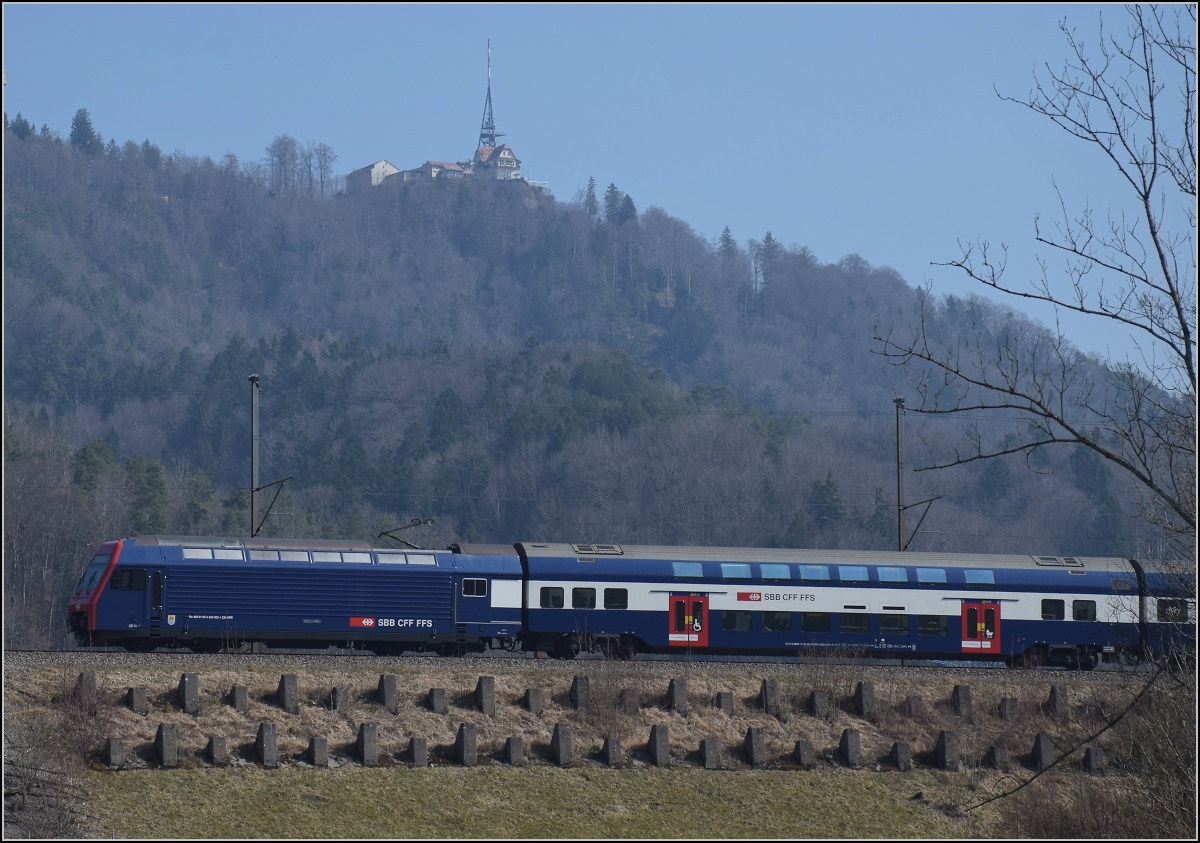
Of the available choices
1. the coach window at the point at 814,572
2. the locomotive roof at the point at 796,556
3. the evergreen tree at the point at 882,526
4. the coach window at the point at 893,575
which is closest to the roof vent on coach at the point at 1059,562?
the locomotive roof at the point at 796,556

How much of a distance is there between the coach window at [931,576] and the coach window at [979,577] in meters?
0.77

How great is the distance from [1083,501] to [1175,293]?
16718cm

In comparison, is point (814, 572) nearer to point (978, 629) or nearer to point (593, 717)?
point (978, 629)

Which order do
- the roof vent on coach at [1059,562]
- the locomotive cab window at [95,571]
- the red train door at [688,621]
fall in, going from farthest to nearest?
the roof vent on coach at [1059,562] → the red train door at [688,621] → the locomotive cab window at [95,571]

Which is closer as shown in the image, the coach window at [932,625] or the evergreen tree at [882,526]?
the coach window at [932,625]

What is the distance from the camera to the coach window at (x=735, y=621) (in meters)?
44.1

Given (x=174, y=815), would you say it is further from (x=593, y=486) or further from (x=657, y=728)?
(x=593, y=486)

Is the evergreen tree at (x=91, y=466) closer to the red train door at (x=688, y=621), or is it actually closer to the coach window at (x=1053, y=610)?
the red train door at (x=688, y=621)

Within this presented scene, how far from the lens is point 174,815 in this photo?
2950 centimetres

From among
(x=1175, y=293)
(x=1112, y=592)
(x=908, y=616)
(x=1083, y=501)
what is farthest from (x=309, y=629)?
(x=1083, y=501)

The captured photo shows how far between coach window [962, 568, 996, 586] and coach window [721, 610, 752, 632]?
6917 mm

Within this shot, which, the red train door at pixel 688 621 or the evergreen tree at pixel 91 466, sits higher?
the evergreen tree at pixel 91 466

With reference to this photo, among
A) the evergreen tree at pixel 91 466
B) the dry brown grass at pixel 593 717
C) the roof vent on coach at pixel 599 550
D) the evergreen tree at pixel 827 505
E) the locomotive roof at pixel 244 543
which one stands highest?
the evergreen tree at pixel 91 466

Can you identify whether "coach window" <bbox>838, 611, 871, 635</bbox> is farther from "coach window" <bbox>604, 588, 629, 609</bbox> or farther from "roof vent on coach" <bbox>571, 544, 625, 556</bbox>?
"roof vent on coach" <bbox>571, 544, 625, 556</bbox>
